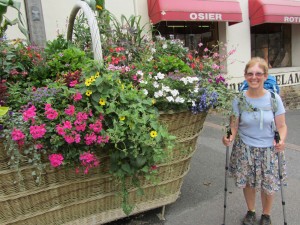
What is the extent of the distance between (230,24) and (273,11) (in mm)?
1052

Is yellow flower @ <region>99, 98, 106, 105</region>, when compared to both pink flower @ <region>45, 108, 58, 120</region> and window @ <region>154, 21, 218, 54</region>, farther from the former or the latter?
window @ <region>154, 21, 218, 54</region>

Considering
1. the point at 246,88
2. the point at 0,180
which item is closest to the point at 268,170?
the point at 246,88

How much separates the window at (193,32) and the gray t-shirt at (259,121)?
5848 mm

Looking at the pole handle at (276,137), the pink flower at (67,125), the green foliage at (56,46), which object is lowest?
the pole handle at (276,137)

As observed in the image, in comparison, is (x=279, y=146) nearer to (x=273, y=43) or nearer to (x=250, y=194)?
(x=250, y=194)

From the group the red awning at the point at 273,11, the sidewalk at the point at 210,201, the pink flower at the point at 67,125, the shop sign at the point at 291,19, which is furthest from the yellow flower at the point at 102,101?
the shop sign at the point at 291,19

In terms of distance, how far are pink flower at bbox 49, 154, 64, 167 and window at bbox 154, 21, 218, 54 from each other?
6.49m

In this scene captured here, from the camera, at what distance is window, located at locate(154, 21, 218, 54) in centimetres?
787

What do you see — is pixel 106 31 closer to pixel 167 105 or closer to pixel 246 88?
pixel 167 105

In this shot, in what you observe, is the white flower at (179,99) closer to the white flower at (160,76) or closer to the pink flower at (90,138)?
the white flower at (160,76)

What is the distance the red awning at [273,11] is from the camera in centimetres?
714

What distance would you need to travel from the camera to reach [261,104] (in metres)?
2.27

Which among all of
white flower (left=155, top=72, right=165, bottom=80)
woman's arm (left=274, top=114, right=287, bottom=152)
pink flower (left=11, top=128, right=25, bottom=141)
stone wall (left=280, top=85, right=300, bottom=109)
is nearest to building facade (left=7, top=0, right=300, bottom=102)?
stone wall (left=280, top=85, right=300, bottom=109)

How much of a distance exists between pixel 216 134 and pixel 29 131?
14.5 feet
